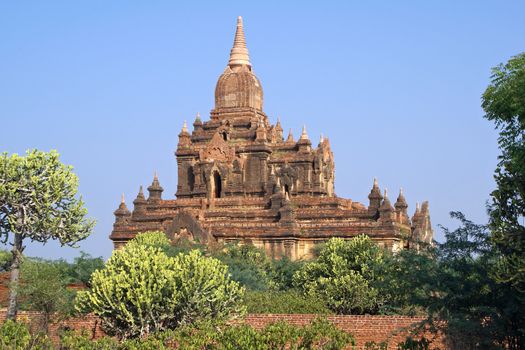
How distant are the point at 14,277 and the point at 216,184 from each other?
97.2 ft

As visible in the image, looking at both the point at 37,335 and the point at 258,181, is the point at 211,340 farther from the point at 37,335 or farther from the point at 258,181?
the point at 258,181

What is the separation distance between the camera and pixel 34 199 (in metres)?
33.5

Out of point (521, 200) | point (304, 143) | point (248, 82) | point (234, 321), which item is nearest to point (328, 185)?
point (304, 143)

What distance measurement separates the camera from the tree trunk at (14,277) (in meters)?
32.0

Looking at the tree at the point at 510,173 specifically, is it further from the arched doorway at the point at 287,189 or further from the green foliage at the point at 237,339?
the arched doorway at the point at 287,189

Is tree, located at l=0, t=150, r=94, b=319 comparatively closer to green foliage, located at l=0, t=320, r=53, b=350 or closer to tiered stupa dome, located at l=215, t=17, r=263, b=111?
green foliage, located at l=0, t=320, r=53, b=350

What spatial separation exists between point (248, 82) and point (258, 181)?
6.77 m

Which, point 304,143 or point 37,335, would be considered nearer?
point 37,335

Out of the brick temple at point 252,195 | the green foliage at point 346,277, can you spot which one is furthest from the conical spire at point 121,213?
the green foliage at point 346,277

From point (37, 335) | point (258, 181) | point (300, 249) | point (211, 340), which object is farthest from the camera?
point (258, 181)

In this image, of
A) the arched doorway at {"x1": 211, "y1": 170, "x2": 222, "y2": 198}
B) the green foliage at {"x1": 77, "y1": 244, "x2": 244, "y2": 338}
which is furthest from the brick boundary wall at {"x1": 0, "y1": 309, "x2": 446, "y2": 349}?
the arched doorway at {"x1": 211, "y1": 170, "x2": 222, "y2": 198}

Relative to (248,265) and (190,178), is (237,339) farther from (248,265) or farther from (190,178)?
(190,178)

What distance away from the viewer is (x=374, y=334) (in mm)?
28719

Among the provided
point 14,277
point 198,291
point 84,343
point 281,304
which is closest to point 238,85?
point 281,304
